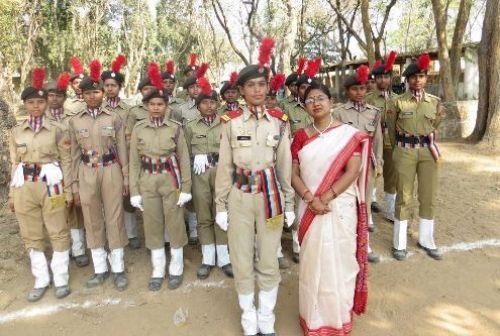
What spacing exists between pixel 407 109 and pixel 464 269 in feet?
6.40

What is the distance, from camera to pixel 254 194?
3496mm

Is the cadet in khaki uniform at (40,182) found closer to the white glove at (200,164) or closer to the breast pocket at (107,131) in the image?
the breast pocket at (107,131)

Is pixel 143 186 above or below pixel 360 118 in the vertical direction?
below

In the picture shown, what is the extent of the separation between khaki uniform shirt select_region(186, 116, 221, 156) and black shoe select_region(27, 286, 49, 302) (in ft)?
7.30

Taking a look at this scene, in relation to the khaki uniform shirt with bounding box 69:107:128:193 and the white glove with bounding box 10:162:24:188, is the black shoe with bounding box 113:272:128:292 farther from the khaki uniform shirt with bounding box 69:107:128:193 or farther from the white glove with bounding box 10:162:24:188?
the white glove with bounding box 10:162:24:188

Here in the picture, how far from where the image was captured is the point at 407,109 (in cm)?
500

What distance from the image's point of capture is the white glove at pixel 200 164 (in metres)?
4.82

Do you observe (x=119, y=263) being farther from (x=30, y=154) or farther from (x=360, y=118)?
(x=360, y=118)

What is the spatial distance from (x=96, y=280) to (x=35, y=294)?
2.01ft

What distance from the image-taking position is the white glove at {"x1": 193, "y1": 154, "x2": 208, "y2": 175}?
482 cm

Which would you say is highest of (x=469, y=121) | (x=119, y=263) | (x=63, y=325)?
(x=469, y=121)

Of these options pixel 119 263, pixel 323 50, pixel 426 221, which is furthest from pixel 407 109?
pixel 323 50

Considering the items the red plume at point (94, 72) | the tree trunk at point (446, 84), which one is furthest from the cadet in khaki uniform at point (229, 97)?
the tree trunk at point (446, 84)

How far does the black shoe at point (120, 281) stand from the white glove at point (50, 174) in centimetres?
123
